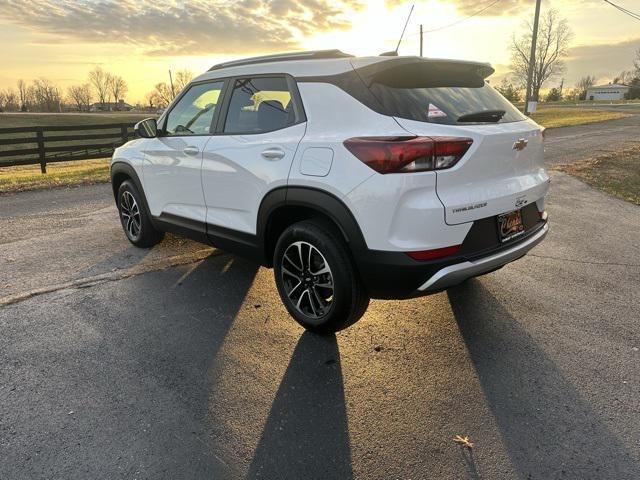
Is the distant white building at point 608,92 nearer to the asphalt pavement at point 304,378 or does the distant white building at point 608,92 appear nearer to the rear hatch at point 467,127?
the rear hatch at point 467,127

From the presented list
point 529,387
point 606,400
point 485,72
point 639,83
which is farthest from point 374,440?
point 639,83

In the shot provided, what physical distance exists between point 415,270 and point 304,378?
0.95m

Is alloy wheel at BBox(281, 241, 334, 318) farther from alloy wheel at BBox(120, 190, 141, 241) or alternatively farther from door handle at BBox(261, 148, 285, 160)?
alloy wheel at BBox(120, 190, 141, 241)

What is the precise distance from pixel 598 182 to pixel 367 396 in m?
8.40

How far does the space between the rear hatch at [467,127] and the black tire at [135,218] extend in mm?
3070

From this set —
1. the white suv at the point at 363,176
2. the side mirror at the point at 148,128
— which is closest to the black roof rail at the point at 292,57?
the white suv at the point at 363,176

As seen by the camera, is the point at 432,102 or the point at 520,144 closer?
the point at 432,102

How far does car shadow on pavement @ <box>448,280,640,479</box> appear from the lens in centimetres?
217

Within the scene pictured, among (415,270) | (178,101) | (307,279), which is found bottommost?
(307,279)

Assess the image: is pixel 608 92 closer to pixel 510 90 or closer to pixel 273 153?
pixel 510 90

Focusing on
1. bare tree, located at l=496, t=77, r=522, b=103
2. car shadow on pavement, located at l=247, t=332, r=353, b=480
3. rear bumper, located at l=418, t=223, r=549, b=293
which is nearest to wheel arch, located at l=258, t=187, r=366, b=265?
rear bumper, located at l=418, t=223, r=549, b=293

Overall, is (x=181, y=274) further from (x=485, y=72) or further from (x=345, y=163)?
(x=485, y=72)

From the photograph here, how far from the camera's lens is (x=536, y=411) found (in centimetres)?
253

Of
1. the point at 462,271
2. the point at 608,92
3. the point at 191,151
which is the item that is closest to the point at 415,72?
the point at 462,271
